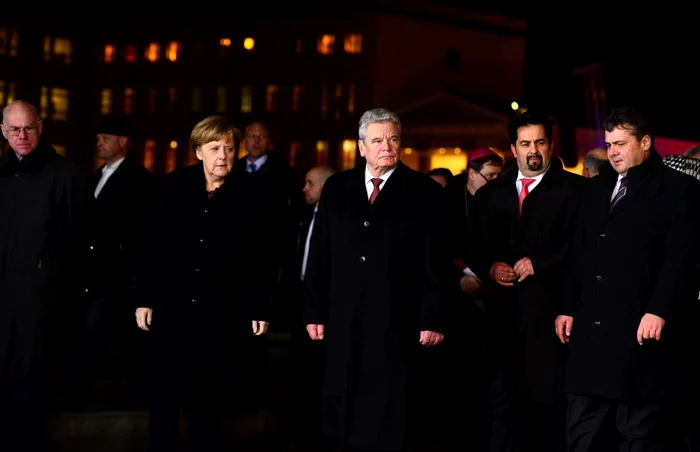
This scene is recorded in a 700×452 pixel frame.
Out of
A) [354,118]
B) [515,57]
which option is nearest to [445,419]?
[354,118]

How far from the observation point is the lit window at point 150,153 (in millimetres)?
72231

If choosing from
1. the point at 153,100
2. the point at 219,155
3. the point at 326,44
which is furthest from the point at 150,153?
the point at 219,155

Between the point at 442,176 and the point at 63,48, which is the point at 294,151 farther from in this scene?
the point at 442,176

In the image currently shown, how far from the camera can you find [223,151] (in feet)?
24.6

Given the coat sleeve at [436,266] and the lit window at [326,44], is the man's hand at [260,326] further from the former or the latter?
the lit window at [326,44]

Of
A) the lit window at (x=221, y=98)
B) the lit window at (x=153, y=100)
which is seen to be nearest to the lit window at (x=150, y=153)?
the lit window at (x=153, y=100)

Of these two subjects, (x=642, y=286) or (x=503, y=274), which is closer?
(x=642, y=286)

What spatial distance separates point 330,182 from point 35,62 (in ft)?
233

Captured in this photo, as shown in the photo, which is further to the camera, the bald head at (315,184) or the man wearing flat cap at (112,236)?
the bald head at (315,184)

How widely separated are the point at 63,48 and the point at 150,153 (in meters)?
10.1

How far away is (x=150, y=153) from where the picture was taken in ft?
237

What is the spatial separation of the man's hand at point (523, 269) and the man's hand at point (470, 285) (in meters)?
0.76

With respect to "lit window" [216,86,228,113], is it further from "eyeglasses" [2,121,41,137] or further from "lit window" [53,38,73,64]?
"eyeglasses" [2,121,41,137]

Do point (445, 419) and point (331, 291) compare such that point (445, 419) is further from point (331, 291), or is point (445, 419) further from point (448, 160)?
point (448, 160)
